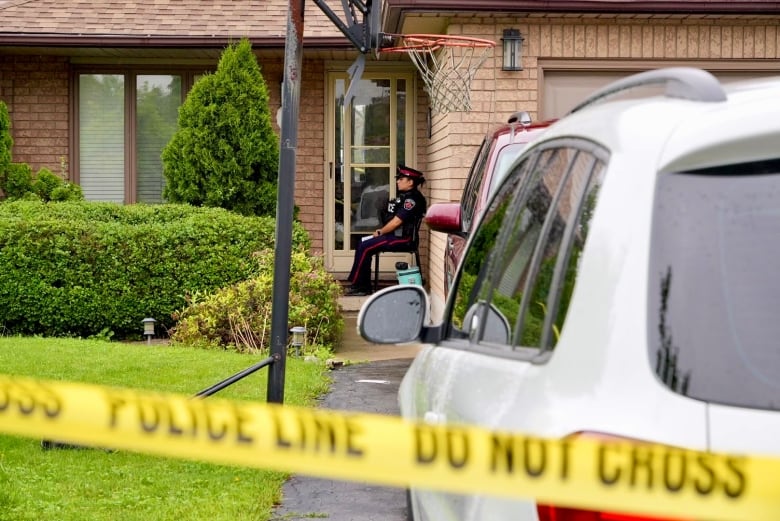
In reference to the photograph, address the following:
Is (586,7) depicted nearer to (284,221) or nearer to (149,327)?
(149,327)

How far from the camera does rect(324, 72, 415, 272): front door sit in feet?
50.3

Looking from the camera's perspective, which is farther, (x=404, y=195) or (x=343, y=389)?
(x=404, y=195)

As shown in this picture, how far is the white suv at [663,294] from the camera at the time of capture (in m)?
1.83

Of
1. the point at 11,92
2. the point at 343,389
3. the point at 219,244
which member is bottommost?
the point at 343,389

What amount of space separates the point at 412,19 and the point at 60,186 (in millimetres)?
5341

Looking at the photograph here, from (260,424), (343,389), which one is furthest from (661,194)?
(343,389)

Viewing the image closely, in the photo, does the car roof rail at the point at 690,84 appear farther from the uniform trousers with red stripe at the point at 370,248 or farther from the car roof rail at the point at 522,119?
the uniform trousers with red stripe at the point at 370,248

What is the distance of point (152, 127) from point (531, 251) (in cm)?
1375

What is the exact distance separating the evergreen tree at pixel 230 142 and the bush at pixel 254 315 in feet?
6.88

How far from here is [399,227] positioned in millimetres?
13812

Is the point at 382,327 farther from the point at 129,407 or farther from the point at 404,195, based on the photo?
the point at 404,195

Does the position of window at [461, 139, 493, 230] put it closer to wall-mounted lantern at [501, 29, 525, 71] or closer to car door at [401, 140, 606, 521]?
wall-mounted lantern at [501, 29, 525, 71]

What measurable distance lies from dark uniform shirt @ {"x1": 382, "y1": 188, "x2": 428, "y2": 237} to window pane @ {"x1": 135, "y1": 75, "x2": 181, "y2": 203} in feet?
12.4

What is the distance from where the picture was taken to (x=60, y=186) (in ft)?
46.8
